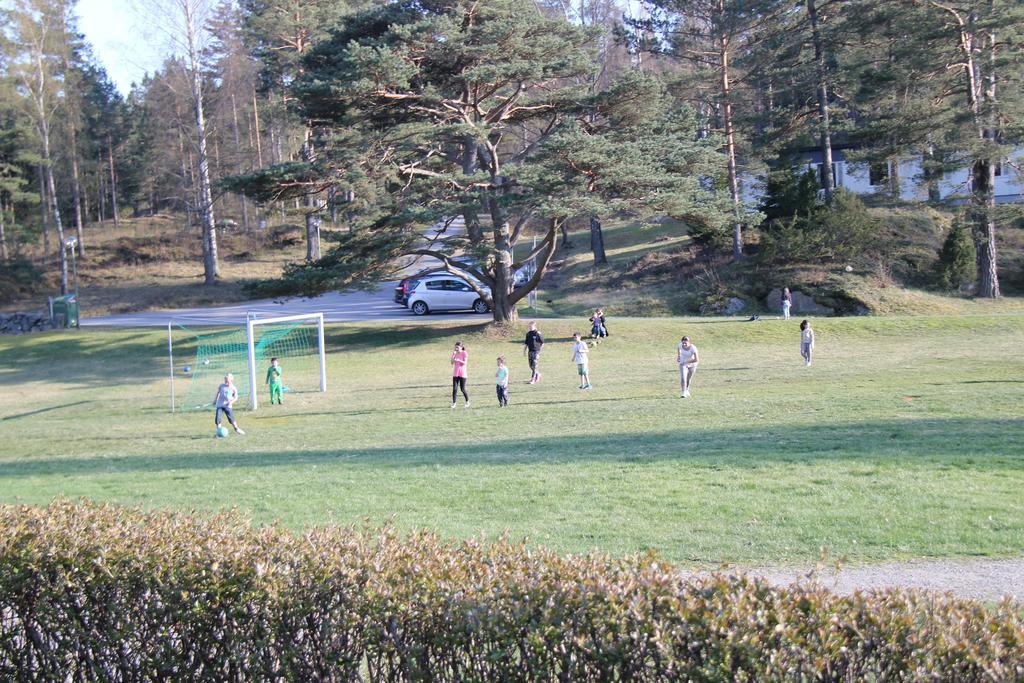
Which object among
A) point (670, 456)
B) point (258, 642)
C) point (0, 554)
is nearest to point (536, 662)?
point (258, 642)

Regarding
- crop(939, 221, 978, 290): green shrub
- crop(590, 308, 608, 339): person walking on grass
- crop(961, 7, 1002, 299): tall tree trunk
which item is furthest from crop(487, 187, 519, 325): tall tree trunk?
crop(939, 221, 978, 290): green shrub

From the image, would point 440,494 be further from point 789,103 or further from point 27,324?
point 789,103

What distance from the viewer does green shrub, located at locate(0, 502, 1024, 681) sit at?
3.54m

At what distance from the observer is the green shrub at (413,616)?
3537mm

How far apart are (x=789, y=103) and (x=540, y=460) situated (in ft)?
137

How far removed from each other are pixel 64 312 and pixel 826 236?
35.4m

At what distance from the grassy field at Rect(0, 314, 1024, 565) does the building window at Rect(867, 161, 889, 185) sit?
10683 mm

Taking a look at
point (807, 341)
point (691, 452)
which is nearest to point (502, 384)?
point (691, 452)

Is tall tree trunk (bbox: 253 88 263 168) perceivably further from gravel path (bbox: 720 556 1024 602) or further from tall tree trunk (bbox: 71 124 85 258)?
gravel path (bbox: 720 556 1024 602)

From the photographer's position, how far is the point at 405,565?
4.41 metres

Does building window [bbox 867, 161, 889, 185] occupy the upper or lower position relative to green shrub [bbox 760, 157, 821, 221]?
upper

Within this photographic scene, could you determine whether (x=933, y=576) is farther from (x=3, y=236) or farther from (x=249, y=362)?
(x=3, y=236)

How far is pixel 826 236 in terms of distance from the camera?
127 ft

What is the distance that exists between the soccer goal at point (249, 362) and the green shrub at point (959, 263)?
27173mm
